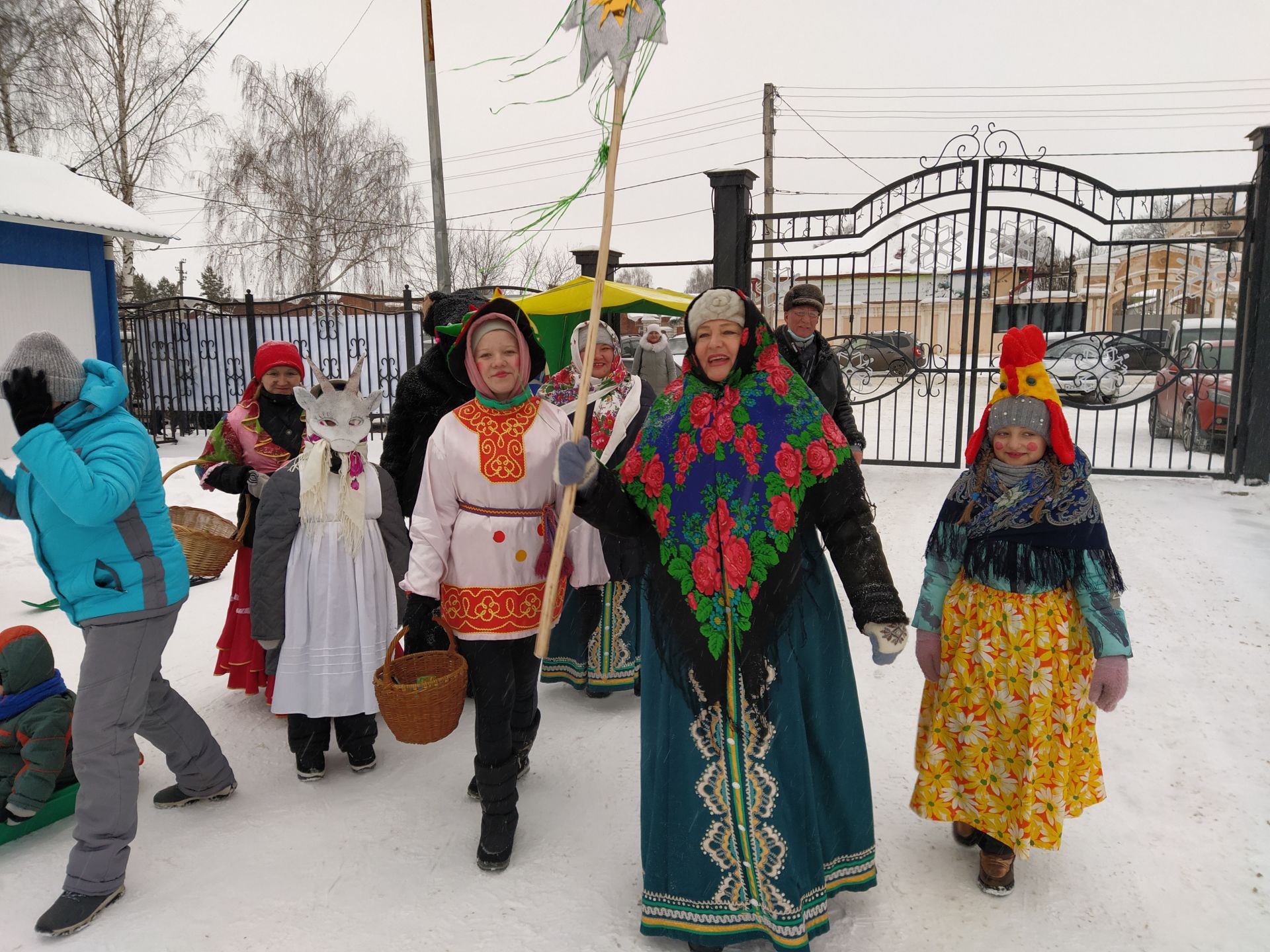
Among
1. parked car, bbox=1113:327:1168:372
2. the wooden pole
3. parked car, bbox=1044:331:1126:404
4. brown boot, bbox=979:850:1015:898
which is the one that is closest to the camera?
the wooden pole

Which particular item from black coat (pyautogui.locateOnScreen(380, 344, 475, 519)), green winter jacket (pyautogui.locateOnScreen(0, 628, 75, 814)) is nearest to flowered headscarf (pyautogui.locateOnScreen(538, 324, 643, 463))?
black coat (pyautogui.locateOnScreen(380, 344, 475, 519))

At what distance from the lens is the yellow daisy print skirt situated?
8.26 ft

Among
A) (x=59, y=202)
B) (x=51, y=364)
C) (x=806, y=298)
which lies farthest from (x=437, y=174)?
(x=51, y=364)

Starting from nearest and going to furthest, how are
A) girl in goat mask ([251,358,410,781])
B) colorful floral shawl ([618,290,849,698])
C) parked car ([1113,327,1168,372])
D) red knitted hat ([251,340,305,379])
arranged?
colorful floral shawl ([618,290,849,698]), girl in goat mask ([251,358,410,781]), red knitted hat ([251,340,305,379]), parked car ([1113,327,1168,372])

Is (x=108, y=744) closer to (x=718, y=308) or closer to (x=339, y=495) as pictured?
(x=339, y=495)

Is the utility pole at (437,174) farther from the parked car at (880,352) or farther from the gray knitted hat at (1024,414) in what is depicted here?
the gray knitted hat at (1024,414)

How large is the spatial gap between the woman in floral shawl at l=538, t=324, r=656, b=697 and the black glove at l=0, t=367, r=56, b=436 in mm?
2033

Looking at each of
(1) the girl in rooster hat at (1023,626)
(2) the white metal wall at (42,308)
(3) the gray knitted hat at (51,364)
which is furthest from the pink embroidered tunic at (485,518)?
(2) the white metal wall at (42,308)

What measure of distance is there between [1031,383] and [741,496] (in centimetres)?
99

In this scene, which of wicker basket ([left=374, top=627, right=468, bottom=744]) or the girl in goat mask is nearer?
wicker basket ([left=374, top=627, right=468, bottom=744])

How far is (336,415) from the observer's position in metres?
3.39

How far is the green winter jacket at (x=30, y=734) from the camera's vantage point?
3.00 meters

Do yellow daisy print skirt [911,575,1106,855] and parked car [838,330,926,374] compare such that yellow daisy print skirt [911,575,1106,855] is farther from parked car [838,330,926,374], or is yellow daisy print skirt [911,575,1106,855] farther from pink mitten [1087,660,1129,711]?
parked car [838,330,926,374]

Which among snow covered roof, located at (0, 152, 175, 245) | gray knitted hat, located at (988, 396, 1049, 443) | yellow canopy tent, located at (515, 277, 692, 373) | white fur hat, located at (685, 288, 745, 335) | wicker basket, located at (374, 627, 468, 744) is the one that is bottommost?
wicker basket, located at (374, 627, 468, 744)
